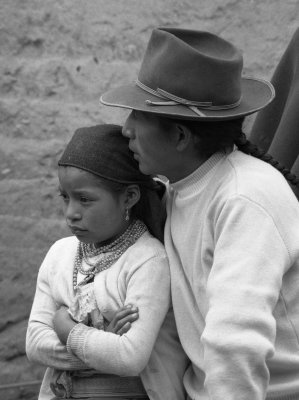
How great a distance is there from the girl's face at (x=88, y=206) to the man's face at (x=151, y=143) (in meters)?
0.17

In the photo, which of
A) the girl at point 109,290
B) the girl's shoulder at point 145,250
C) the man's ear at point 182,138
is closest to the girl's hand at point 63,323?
the girl at point 109,290

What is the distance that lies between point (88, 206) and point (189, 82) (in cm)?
48

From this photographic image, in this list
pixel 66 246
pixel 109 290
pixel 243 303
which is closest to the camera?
pixel 243 303

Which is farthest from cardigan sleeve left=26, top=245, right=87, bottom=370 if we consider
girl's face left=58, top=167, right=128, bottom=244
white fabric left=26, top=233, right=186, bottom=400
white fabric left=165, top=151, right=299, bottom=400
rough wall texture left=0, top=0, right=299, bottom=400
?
rough wall texture left=0, top=0, right=299, bottom=400

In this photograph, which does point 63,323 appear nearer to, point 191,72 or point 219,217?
point 219,217

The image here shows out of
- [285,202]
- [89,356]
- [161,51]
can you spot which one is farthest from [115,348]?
[161,51]

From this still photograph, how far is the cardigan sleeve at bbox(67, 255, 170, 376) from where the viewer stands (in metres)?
2.74

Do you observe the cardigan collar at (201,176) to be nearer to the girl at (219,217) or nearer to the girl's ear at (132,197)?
the girl at (219,217)

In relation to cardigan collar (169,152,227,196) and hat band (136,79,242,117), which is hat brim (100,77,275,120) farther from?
cardigan collar (169,152,227,196)

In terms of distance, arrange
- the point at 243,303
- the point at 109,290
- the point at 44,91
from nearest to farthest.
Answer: the point at 243,303, the point at 109,290, the point at 44,91

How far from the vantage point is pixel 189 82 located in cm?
267

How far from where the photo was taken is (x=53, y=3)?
456cm

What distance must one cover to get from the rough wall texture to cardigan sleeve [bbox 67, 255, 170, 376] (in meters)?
1.88


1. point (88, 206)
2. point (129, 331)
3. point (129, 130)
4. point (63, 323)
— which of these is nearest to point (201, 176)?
point (129, 130)
